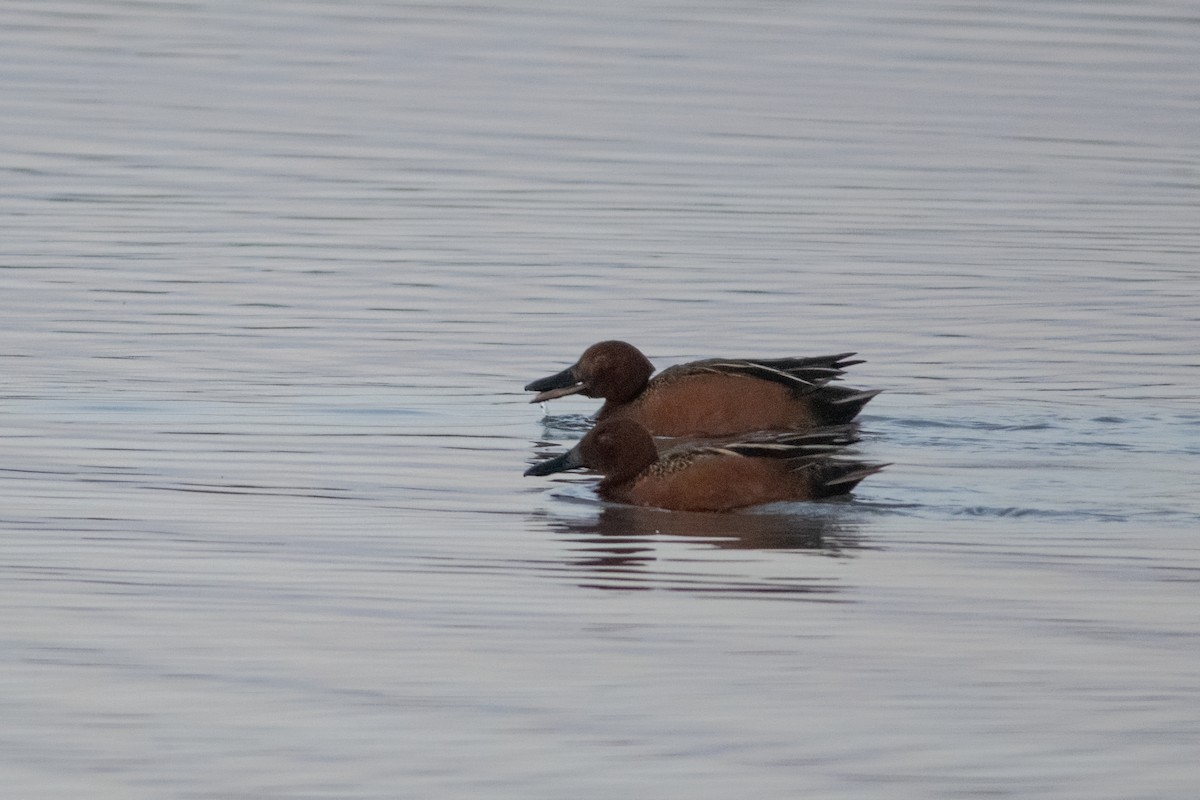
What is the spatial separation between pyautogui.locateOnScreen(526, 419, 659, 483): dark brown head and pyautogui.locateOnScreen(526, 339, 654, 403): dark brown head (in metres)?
1.93

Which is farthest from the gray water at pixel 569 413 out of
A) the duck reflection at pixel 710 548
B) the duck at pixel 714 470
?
the duck at pixel 714 470

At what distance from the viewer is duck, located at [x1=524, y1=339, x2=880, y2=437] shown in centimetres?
1313

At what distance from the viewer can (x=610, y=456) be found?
37.8ft

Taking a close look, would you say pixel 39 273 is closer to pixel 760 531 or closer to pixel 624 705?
pixel 760 531

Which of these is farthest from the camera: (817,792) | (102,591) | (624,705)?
(102,591)

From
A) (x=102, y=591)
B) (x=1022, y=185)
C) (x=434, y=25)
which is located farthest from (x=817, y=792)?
(x=434, y=25)

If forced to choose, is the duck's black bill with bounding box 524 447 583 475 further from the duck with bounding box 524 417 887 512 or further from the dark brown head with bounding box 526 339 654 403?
the dark brown head with bounding box 526 339 654 403

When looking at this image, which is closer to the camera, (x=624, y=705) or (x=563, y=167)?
(x=624, y=705)

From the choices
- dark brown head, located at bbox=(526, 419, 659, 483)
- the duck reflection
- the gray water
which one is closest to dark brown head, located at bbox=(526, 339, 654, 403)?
the gray water

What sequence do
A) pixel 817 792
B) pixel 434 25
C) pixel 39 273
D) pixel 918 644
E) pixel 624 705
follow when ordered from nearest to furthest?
1. pixel 817 792
2. pixel 624 705
3. pixel 918 644
4. pixel 39 273
5. pixel 434 25

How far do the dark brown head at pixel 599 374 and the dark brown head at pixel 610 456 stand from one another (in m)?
1.93

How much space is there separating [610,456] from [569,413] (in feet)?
8.30

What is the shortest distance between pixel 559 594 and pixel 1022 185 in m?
12.4

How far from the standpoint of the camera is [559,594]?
30.5 feet
